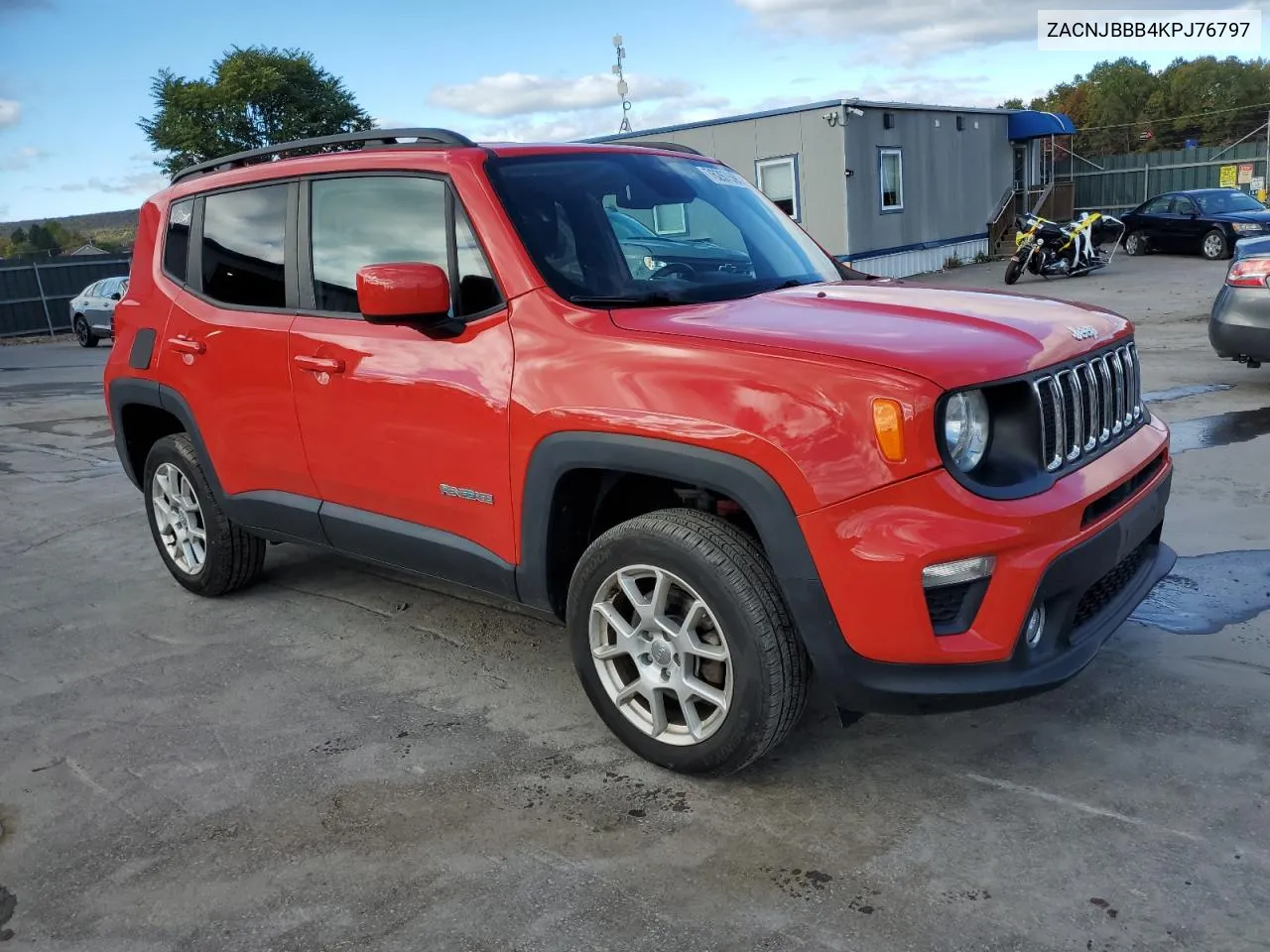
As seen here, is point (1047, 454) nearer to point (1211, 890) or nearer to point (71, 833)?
point (1211, 890)

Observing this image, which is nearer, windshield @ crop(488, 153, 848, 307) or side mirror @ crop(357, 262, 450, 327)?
side mirror @ crop(357, 262, 450, 327)

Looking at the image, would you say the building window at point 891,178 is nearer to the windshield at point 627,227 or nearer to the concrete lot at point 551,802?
the concrete lot at point 551,802

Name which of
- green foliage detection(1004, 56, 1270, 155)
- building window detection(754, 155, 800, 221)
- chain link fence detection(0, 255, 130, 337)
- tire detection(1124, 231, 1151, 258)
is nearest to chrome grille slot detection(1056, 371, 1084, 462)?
building window detection(754, 155, 800, 221)

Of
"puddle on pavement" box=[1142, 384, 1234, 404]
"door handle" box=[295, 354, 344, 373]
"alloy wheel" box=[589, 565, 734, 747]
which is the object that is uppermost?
"door handle" box=[295, 354, 344, 373]

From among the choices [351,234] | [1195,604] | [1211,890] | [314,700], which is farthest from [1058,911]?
[351,234]

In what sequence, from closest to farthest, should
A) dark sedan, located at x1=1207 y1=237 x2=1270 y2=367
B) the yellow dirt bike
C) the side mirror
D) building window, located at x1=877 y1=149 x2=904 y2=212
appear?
the side mirror → dark sedan, located at x1=1207 y1=237 x2=1270 y2=367 → the yellow dirt bike → building window, located at x1=877 y1=149 x2=904 y2=212

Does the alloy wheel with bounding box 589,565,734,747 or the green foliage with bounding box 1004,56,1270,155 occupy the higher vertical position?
the green foliage with bounding box 1004,56,1270,155

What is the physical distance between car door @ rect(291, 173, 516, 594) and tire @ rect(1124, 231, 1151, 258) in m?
23.9

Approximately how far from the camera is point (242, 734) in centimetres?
382

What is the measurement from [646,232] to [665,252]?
0.11 meters

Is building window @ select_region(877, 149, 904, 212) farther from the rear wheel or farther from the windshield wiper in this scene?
the windshield wiper

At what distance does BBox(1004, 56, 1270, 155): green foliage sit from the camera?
2588 inches

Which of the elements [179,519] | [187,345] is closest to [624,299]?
[187,345]

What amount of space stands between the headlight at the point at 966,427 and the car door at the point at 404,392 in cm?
135
